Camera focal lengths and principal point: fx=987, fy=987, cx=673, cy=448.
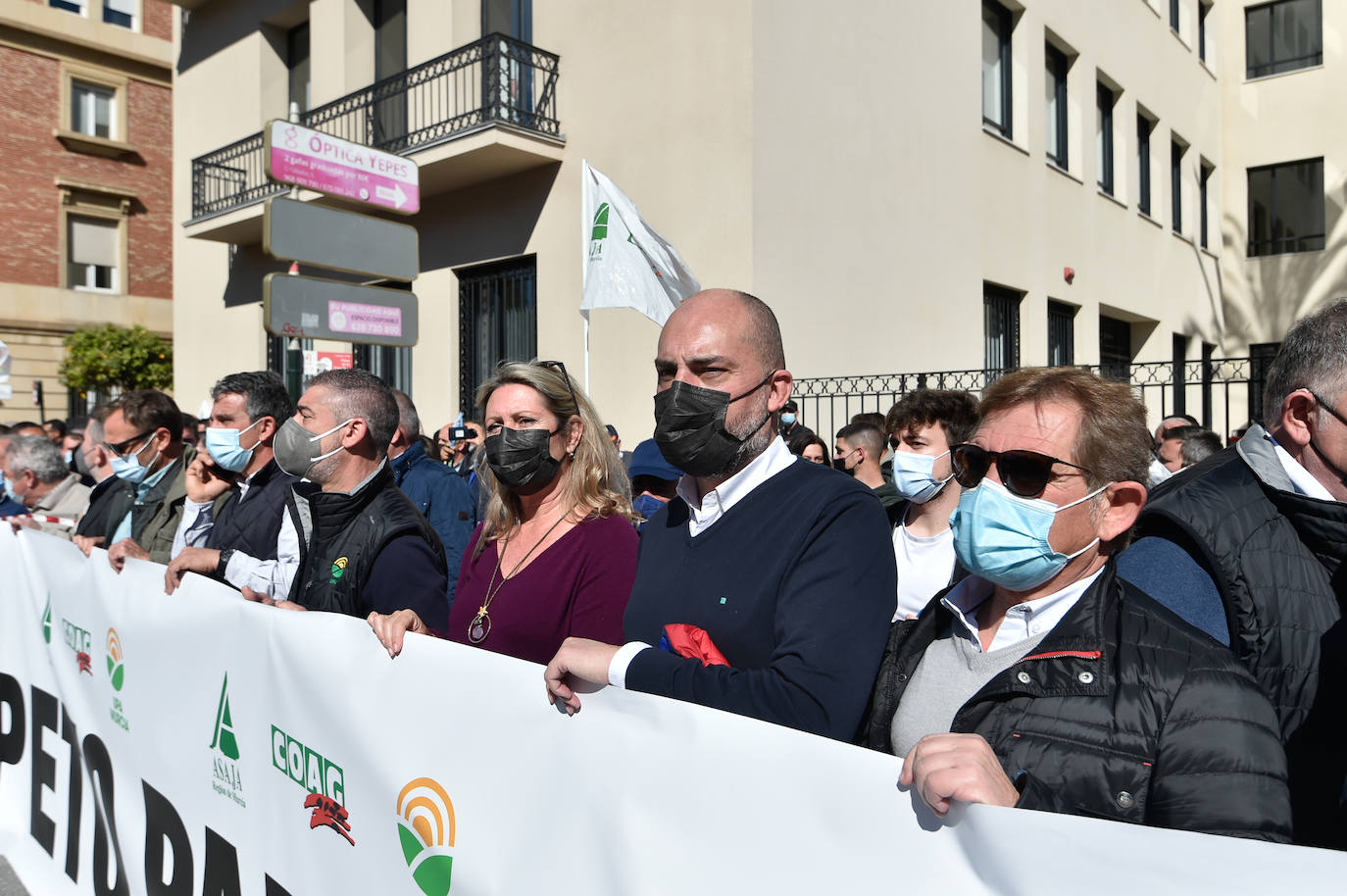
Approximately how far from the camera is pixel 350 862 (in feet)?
7.95

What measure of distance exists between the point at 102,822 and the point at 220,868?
907mm

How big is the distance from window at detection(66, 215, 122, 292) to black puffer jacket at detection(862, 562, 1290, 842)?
31.1m

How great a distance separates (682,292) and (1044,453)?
5.65m

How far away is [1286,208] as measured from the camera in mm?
20578

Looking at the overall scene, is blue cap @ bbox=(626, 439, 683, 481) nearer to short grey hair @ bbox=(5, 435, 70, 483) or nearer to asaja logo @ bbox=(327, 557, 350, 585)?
asaja logo @ bbox=(327, 557, 350, 585)

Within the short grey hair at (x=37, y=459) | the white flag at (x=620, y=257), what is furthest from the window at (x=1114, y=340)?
the short grey hair at (x=37, y=459)

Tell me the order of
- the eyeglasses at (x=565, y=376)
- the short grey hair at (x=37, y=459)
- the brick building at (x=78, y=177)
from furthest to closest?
the brick building at (x=78, y=177)
the short grey hair at (x=37, y=459)
the eyeglasses at (x=565, y=376)

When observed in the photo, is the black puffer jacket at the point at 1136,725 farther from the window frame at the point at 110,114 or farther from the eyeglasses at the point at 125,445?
the window frame at the point at 110,114

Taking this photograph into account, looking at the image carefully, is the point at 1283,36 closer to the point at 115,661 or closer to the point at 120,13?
the point at 115,661

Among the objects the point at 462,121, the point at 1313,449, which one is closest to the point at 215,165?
the point at 462,121

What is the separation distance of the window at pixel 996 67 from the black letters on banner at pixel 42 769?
12.6 metres

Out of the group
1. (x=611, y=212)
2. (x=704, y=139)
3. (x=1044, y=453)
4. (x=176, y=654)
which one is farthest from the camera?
(x=704, y=139)

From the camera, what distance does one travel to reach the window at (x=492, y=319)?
1188cm

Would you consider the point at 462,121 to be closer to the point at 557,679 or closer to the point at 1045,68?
the point at 1045,68
